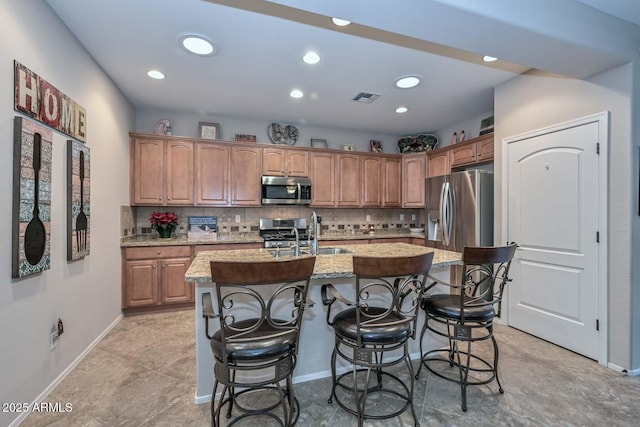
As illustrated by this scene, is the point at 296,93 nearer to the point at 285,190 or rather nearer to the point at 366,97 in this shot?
the point at 366,97

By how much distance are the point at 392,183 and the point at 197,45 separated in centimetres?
357

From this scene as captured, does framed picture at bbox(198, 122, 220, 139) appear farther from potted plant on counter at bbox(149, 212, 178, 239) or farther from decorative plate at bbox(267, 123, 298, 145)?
potted plant on counter at bbox(149, 212, 178, 239)

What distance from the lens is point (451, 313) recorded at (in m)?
1.91

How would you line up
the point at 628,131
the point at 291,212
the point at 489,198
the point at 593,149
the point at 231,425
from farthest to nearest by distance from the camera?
the point at 291,212
the point at 489,198
the point at 593,149
the point at 628,131
the point at 231,425

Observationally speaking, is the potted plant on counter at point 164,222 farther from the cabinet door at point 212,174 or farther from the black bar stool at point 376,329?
the black bar stool at point 376,329


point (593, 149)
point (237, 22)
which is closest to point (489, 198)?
point (593, 149)

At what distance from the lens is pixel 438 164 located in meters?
4.61

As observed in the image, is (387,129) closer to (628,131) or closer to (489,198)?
(489,198)

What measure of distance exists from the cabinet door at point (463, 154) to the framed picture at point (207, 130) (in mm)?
3472

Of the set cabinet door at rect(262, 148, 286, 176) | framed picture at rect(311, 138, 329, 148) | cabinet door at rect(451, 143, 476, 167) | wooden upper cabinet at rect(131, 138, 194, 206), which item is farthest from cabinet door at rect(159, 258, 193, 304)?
cabinet door at rect(451, 143, 476, 167)

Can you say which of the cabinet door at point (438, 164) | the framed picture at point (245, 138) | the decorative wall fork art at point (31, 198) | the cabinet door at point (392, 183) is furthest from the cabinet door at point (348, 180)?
the decorative wall fork art at point (31, 198)

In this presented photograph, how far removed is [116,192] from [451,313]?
353 centimetres

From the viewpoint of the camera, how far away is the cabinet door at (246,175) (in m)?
4.22

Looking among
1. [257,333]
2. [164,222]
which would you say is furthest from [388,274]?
[164,222]
